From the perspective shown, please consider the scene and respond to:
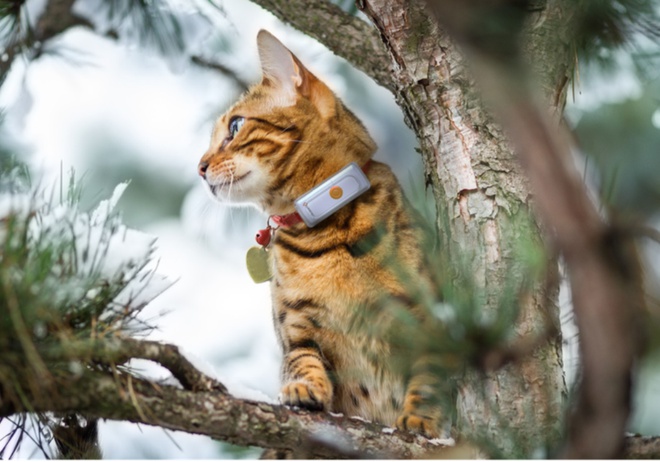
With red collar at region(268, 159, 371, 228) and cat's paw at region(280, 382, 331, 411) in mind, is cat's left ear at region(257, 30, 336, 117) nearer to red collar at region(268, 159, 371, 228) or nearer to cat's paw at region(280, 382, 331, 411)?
red collar at region(268, 159, 371, 228)

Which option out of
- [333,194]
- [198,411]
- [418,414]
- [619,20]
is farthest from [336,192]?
[619,20]

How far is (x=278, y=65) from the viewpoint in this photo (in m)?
1.52

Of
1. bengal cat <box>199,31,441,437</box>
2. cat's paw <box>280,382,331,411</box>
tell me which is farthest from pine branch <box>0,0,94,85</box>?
cat's paw <box>280,382,331,411</box>

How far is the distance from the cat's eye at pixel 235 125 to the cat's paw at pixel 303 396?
1.73ft

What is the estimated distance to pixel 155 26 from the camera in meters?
1.73

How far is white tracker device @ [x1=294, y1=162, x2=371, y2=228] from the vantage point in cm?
131

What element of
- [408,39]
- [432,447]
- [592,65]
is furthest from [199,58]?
[432,447]

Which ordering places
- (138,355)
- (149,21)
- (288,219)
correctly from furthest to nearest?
1. (149,21)
2. (288,219)
3. (138,355)

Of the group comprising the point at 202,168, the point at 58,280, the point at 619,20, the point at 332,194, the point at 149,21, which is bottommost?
the point at 58,280

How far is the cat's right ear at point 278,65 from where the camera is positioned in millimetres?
1500

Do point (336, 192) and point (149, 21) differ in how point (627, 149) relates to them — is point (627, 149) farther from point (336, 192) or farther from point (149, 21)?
point (149, 21)

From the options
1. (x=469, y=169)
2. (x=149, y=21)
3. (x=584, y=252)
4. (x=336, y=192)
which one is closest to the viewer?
(x=584, y=252)

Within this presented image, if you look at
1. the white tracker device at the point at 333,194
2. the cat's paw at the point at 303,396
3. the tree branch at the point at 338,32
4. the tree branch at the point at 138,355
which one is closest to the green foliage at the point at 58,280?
the tree branch at the point at 138,355

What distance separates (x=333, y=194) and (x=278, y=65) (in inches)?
13.0
